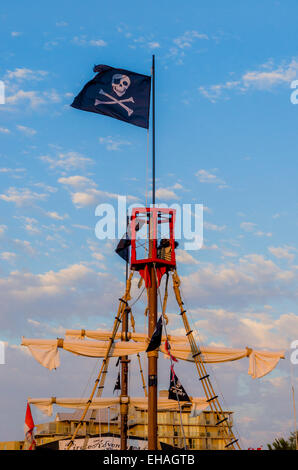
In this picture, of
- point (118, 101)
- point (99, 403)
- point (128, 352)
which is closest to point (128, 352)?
point (128, 352)

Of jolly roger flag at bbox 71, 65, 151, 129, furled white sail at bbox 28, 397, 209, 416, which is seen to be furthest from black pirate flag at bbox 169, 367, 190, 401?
furled white sail at bbox 28, 397, 209, 416

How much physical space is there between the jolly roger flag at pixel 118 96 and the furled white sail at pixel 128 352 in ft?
45.6

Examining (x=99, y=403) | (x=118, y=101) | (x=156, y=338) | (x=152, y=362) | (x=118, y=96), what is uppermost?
(x=118, y=96)

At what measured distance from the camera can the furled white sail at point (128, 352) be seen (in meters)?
42.2

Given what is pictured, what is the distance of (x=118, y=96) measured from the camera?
3566 centimetres

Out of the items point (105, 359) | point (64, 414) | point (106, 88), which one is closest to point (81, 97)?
point (106, 88)

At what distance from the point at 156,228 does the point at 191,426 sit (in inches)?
3424

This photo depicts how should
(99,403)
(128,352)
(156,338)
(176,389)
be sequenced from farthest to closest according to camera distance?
(99,403) < (128,352) < (176,389) < (156,338)

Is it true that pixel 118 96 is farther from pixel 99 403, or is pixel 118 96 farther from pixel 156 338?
pixel 99 403

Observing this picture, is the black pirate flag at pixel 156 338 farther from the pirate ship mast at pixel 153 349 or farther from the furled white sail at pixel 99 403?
the furled white sail at pixel 99 403

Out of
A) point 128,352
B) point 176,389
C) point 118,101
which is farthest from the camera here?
point 128,352

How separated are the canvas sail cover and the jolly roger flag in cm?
1407

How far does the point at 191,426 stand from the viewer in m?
116
